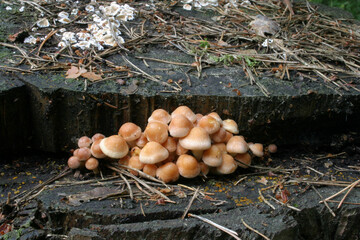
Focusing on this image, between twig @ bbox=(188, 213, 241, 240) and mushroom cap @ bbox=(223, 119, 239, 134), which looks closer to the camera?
twig @ bbox=(188, 213, 241, 240)

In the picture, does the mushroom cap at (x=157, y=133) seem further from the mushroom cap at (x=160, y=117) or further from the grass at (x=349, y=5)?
the grass at (x=349, y=5)

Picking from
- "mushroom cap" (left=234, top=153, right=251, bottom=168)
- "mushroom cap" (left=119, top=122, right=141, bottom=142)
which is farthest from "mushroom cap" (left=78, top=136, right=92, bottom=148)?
"mushroom cap" (left=234, top=153, right=251, bottom=168)

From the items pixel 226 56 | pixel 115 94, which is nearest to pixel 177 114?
pixel 115 94

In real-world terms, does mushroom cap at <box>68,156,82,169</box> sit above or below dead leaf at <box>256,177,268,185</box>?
above

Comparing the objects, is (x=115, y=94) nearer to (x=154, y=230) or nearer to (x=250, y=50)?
(x=154, y=230)

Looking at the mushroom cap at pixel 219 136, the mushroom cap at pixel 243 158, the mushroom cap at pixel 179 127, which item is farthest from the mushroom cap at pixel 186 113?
the mushroom cap at pixel 243 158

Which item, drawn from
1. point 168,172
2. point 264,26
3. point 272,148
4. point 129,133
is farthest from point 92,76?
point 264,26

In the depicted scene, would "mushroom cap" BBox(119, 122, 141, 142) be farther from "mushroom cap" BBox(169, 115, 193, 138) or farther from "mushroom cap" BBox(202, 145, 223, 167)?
"mushroom cap" BBox(202, 145, 223, 167)
